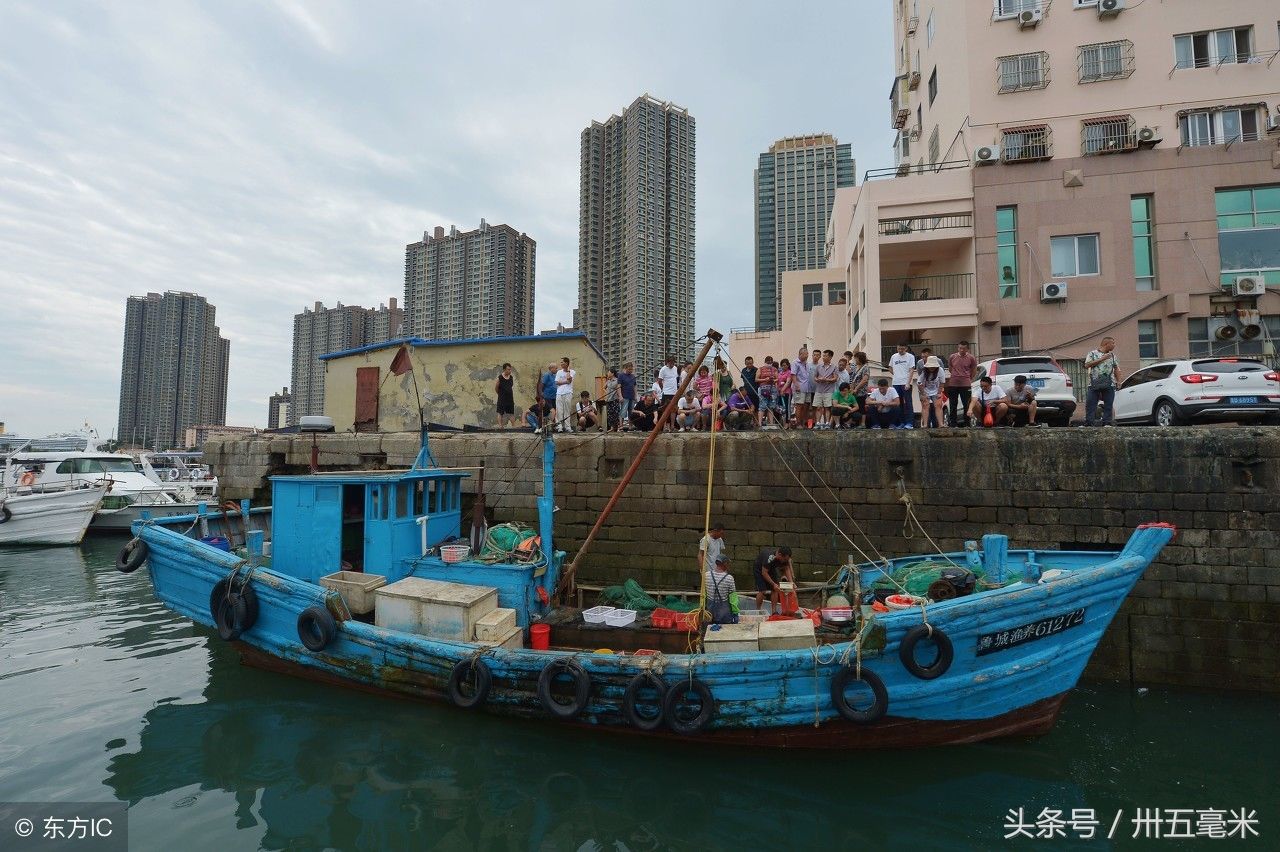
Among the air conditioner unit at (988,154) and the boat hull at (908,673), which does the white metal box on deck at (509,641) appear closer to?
the boat hull at (908,673)

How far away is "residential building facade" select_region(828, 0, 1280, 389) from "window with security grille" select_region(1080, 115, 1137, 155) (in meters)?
0.04

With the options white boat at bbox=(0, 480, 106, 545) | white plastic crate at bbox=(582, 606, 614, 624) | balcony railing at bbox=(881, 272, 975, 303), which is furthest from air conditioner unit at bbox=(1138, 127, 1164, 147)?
white boat at bbox=(0, 480, 106, 545)

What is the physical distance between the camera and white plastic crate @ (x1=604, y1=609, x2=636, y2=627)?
6.60 m

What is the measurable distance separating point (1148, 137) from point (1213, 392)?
10.9 m

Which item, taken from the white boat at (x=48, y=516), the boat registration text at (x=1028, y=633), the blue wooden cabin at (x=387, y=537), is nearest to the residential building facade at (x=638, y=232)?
the white boat at (x=48, y=516)

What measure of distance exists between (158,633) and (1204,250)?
2432 cm

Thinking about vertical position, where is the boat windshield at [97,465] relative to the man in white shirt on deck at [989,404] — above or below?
below

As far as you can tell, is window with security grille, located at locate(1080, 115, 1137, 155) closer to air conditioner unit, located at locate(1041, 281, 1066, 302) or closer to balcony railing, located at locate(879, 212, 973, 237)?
balcony railing, located at locate(879, 212, 973, 237)

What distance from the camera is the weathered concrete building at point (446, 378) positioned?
16.2 m

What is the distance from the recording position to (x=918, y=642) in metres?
5.28

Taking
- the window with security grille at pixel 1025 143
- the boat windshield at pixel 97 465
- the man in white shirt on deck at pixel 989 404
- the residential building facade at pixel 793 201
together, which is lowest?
the boat windshield at pixel 97 465

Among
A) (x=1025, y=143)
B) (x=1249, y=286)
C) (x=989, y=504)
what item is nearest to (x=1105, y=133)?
(x=1025, y=143)

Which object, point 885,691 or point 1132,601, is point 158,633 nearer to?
point 885,691

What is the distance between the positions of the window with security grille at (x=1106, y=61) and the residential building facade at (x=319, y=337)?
63.9 metres
